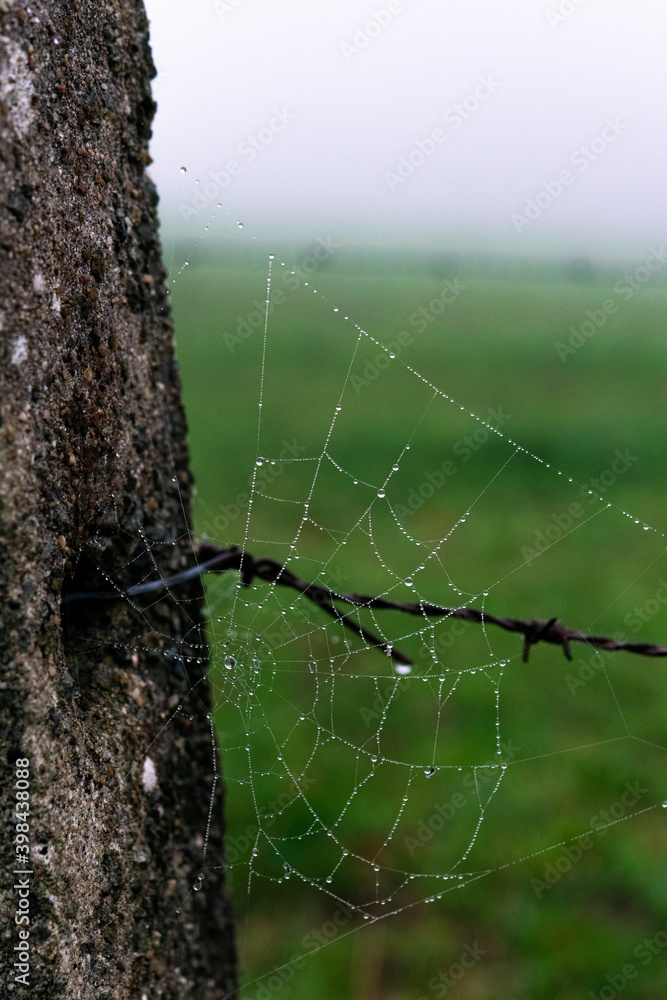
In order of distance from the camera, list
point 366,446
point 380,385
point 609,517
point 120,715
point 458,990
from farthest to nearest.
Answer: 1. point 380,385
2. point 366,446
3. point 609,517
4. point 458,990
5. point 120,715

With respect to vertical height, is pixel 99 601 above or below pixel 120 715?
above

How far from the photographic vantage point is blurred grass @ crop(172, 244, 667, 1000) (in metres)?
3.16

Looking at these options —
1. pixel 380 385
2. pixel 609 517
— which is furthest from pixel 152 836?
pixel 380 385

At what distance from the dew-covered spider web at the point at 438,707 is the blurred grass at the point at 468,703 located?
0.02m

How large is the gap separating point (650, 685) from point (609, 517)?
2.82m

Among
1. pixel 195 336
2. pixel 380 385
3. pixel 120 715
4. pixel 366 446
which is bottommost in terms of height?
pixel 120 715

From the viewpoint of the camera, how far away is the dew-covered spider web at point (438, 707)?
3.05 meters

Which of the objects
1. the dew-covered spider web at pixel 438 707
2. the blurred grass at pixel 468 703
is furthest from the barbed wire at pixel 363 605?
the blurred grass at pixel 468 703

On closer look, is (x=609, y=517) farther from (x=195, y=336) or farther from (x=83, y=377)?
(x=195, y=336)

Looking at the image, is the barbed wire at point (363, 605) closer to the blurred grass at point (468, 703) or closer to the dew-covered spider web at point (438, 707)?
the dew-covered spider web at point (438, 707)

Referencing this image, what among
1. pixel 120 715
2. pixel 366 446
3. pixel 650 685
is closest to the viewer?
pixel 120 715

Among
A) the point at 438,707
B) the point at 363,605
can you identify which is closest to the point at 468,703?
the point at 438,707

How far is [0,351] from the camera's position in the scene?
1.09 meters

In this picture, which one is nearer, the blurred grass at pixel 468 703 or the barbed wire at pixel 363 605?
the barbed wire at pixel 363 605
